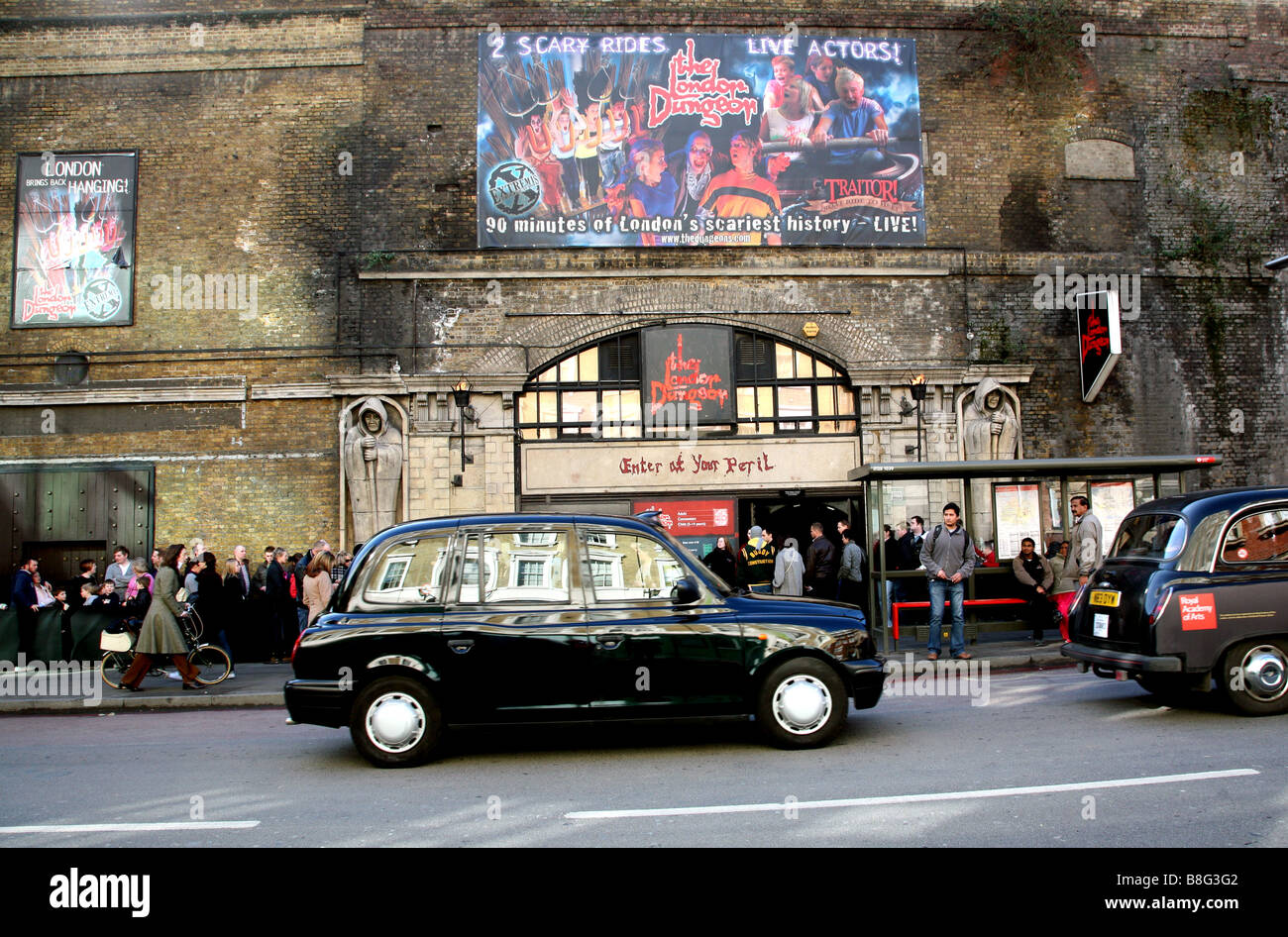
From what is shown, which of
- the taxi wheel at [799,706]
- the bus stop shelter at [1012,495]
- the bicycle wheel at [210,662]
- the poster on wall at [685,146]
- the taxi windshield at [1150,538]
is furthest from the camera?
the poster on wall at [685,146]

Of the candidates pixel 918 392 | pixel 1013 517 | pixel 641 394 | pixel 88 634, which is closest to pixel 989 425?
pixel 918 392

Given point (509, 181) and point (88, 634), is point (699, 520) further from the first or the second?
point (88, 634)

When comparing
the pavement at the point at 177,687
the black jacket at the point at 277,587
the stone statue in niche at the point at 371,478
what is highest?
the stone statue in niche at the point at 371,478

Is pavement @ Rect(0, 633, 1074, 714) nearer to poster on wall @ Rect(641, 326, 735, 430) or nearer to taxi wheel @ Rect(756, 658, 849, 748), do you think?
taxi wheel @ Rect(756, 658, 849, 748)

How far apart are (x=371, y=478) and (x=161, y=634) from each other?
251 inches

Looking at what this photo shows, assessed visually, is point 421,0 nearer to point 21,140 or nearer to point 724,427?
point 21,140

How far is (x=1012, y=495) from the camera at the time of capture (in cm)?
1434

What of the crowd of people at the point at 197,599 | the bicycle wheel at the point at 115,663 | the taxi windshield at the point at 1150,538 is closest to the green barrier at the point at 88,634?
the crowd of people at the point at 197,599

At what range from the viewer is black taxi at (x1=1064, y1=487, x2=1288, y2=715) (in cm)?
780

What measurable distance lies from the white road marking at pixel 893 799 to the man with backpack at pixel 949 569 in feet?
17.9

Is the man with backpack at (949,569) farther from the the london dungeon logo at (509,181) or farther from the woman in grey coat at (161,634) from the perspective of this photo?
the the london dungeon logo at (509,181)

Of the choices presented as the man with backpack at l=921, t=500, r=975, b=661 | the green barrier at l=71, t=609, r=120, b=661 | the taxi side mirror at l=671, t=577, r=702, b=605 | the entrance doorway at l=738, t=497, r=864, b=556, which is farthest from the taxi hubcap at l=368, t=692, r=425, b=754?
the entrance doorway at l=738, t=497, r=864, b=556

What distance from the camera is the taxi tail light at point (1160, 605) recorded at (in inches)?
308

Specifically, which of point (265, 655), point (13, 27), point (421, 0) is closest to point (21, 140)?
point (13, 27)
